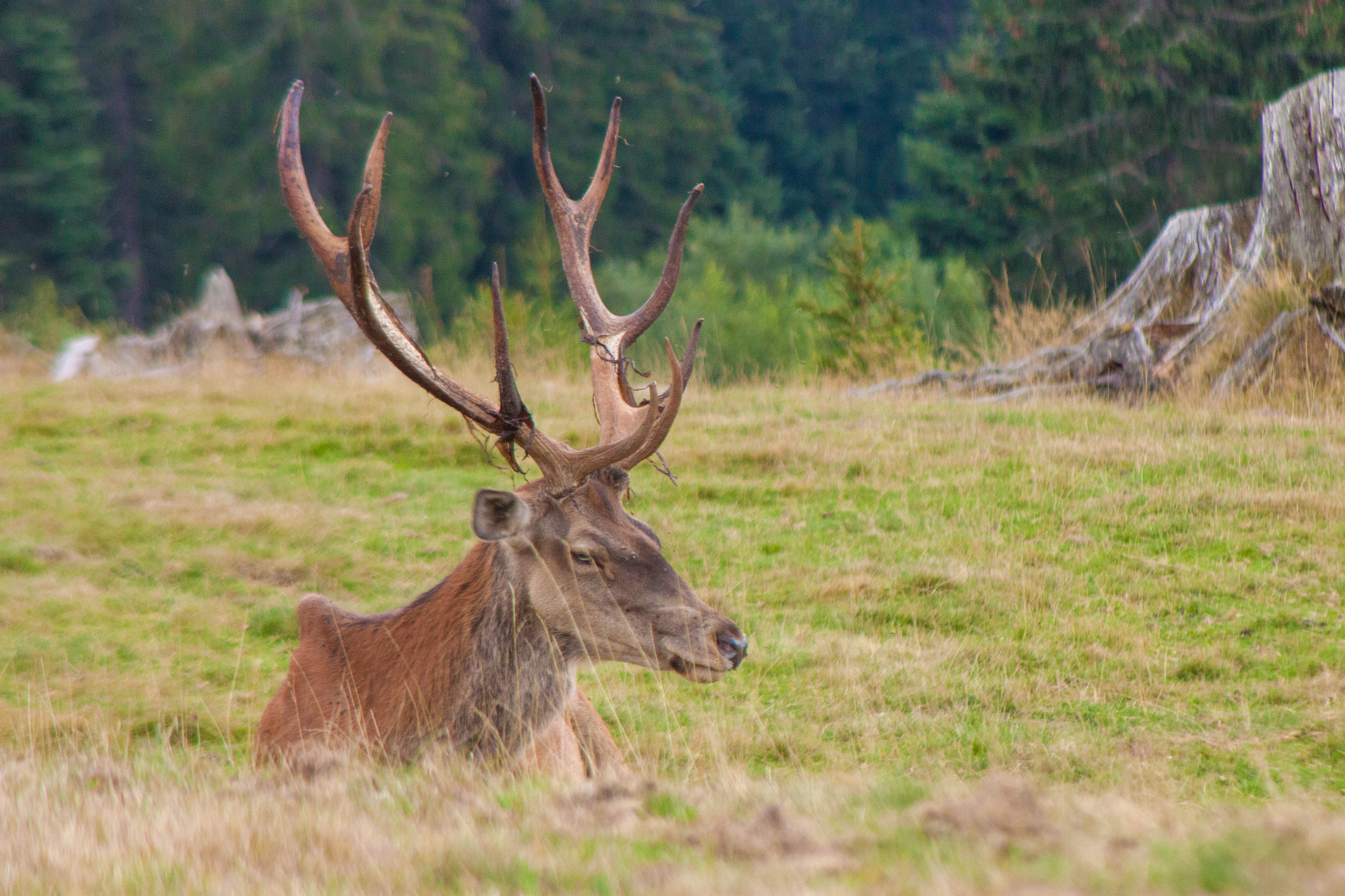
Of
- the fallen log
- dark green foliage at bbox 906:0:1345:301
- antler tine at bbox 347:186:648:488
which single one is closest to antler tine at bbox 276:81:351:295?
antler tine at bbox 347:186:648:488

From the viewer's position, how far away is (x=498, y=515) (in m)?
4.11

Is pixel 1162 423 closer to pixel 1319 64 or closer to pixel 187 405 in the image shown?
pixel 187 405

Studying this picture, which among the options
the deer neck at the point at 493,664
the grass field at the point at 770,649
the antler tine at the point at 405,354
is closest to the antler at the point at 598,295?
the antler tine at the point at 405,354

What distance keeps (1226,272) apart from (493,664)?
8.74 metres

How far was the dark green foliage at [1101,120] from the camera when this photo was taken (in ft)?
79.7

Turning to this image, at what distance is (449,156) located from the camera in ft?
100

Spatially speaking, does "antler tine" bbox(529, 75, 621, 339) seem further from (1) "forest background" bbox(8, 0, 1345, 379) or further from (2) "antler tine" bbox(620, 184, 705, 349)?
(1) "forest background" bbox(8, 0, 1345, 379)

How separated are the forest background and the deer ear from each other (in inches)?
638

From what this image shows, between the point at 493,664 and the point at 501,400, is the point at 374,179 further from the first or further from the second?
the point at 493,664

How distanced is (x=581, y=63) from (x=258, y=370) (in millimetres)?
21615

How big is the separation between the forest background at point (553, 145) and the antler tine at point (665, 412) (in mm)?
15994

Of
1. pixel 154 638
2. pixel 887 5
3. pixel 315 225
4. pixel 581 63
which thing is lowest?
pixel 154 638

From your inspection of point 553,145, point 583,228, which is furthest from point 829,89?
point 583,228

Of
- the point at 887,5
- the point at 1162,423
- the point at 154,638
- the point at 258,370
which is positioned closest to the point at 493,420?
the point at 154,638
